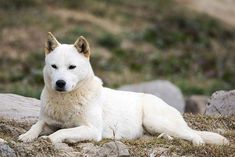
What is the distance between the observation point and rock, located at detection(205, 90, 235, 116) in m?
13.9

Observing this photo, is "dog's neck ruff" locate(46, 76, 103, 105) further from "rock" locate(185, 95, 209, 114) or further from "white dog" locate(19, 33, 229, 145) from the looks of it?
"rock" locate(185, 95, 209, 114)

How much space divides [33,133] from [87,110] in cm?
77

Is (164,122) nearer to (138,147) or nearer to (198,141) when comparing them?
(198,141)

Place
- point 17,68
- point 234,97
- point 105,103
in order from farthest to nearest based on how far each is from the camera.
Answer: point 17,68 < point 234,97 < point 105,103

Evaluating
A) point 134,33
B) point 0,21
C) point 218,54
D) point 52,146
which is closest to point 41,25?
point 0,21

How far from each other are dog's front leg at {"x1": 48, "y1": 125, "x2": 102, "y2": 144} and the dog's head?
52cm

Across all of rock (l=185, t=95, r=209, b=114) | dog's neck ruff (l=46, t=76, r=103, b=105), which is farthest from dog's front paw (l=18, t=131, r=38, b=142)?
rock (l=185, t=95, r=209, b=114)

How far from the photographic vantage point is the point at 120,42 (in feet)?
128

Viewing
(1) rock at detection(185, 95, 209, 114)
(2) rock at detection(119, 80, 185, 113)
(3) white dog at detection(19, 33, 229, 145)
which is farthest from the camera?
(2) rock at detection(119, 80, 185, 113)

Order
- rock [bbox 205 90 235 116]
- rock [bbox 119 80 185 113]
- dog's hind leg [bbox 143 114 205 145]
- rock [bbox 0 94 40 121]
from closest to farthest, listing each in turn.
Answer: dog's hind leg [bbox 143 114 205 145] < rock [bbox 0 94 40 121] < rock [bbox 205 90 235 116] < rock [bbox 119 80 185 113]

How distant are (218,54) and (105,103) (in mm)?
28289

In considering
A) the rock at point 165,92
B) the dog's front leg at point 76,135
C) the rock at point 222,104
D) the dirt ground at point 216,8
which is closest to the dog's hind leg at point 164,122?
the dog's front leg at point 76,135

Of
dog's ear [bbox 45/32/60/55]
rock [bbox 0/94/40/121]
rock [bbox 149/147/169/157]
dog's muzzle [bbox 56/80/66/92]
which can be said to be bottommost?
rock [bbox 0/94/40/121]

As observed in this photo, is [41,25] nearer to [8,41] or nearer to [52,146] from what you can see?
[8,41]
